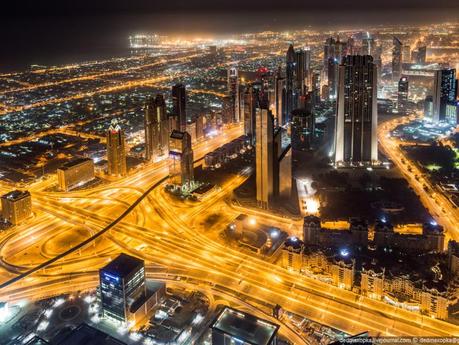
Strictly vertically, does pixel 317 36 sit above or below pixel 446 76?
above

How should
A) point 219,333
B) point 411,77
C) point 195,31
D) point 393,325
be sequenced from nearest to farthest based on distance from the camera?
point 219,333
point 393,325
point 411,77
point 195,31

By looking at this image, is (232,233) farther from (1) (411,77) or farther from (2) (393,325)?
(1) (411,77)

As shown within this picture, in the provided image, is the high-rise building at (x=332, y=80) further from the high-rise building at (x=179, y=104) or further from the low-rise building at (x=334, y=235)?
the low-rise building at (x=334, y=235)

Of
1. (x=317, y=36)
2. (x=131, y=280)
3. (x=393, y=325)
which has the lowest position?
(x=393, y=325)

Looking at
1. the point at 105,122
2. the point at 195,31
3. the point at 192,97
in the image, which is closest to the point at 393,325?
the point at 105,122

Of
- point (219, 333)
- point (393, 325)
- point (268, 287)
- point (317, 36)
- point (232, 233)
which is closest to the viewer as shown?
point (219, 333)

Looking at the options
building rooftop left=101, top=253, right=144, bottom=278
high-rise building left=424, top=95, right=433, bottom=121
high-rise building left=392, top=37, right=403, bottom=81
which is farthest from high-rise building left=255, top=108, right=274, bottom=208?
high-rise building left=392, top=37, right=403, bottom=81

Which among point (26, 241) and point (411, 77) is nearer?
point (26, 241)

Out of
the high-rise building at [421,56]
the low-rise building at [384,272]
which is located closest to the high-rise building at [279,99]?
the low-rise building at [384,272]
